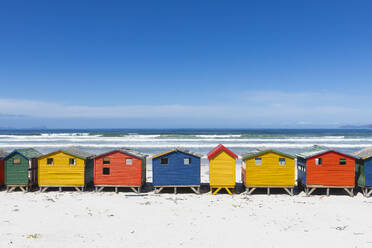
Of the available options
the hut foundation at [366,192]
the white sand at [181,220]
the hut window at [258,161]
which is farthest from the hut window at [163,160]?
the hut foundation at [366,192]

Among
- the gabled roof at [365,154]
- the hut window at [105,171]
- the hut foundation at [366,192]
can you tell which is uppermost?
the gabled roof at [365,154]

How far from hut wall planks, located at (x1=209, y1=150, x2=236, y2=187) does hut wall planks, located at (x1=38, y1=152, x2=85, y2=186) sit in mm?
9189

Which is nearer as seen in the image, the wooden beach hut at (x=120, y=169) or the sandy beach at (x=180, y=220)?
the sandy beach at (x=180, y=220)

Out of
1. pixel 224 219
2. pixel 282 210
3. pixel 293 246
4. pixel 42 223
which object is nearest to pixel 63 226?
pixel 42 223

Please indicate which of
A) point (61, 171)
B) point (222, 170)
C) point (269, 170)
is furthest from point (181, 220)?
point (61, 171)

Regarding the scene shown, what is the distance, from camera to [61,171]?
18.5 metres

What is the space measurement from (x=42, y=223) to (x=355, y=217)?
1597cm

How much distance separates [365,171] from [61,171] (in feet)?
68.8

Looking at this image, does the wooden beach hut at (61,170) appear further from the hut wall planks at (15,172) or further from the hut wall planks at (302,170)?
the hut wall planks at (302,170)

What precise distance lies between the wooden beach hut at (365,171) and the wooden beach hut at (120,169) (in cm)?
1506

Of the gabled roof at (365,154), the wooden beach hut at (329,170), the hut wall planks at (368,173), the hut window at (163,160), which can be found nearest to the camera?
the gabled roof at (365,154)

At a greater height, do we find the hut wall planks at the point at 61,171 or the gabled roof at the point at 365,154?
the gabled roof at the point at 365,154

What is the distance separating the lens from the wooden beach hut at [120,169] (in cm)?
1834

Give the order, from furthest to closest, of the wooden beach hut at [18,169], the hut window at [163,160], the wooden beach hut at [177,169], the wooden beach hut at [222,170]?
the wooden beach hut at [18,169]
the hut window at [163,160]
the wooden beach hut at [177,169]
the wooden beach hut at [222,170]
